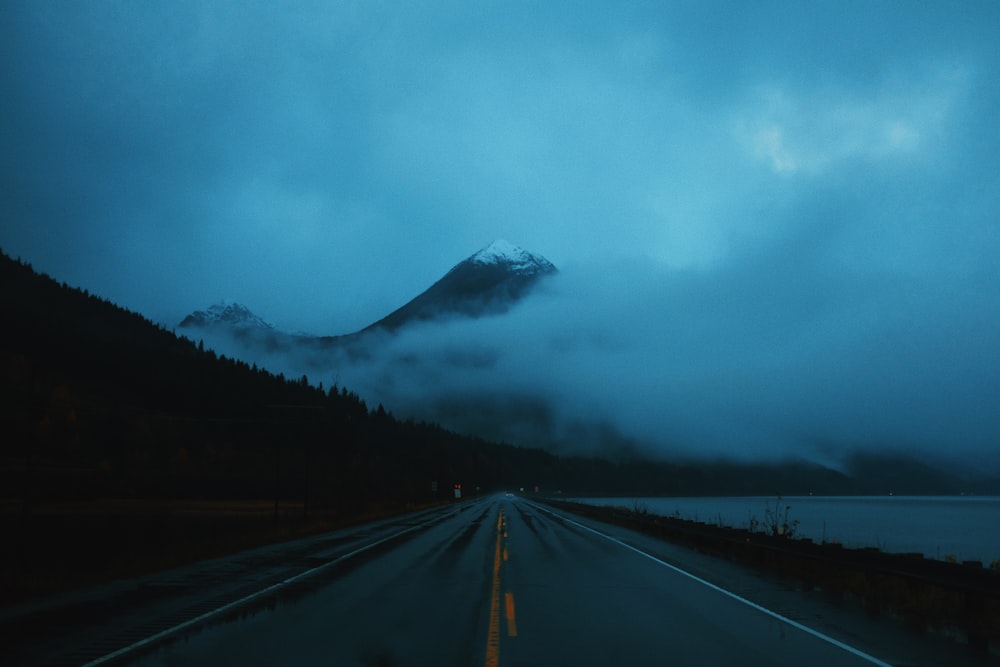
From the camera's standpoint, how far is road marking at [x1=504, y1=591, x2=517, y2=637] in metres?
11.0

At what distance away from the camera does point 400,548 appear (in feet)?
89.5

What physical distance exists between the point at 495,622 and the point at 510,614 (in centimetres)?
86

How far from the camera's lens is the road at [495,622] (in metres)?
9.45

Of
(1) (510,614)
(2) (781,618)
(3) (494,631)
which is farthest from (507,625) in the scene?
(2) (781,618)

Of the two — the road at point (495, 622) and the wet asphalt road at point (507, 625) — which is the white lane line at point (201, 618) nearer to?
the road at point (495, 622)

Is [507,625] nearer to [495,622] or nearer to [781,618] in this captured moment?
[495,622]

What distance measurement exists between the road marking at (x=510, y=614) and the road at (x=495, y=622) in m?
0.06

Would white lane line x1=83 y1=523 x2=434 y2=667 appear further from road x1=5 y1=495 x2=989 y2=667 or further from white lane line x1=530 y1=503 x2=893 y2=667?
white lane line x1=530 y1=503 x2=893 y2=667

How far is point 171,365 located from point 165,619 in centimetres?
17692

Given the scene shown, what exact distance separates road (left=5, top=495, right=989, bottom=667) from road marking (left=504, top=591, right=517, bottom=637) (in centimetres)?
6

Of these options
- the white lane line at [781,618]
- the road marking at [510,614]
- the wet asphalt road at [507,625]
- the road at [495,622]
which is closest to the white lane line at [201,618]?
the road at [495,622]

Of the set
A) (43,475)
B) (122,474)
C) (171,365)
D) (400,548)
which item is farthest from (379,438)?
(400,548)

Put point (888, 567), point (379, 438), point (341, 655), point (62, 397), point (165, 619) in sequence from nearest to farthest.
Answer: point (341, 655) < point (165, 619) < point (888, 567) < point (62, 397) < point (379, 438)

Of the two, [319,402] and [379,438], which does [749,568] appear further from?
[379,438]
